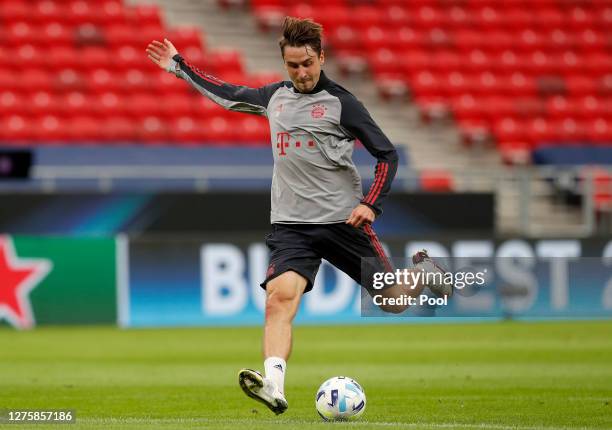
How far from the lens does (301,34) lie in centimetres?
719

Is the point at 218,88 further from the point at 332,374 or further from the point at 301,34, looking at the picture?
the point at 332,374

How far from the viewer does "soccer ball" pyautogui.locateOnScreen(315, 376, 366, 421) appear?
23.8 ft

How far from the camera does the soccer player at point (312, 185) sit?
725 centimetres

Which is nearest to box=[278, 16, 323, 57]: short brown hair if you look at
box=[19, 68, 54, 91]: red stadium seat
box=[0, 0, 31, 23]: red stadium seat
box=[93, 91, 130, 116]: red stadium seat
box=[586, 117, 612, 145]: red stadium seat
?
box=[93, 91, 130, 116]: red stadium seat

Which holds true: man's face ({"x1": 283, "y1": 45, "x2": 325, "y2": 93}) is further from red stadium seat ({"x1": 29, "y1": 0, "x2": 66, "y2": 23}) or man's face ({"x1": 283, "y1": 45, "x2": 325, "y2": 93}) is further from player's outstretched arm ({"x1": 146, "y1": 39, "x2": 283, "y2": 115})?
red stadium seat ({"x1": 29, "y1": 0, "x2": 66, "y2": 23})

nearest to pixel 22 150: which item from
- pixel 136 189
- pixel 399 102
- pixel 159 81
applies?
pixel 136 189

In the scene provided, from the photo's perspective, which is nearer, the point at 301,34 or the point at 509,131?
the point at 301,34

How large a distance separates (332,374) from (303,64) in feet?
14.4

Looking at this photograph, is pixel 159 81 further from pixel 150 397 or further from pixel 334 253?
pixel 334 253

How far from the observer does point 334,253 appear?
7559 millimetres

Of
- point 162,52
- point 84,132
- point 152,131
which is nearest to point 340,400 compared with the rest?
point 162,52

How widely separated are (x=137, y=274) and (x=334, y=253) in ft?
31.7

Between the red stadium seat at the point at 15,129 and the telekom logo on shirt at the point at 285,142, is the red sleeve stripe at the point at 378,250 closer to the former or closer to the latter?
the telekom logo on shirt at the point at 285,142

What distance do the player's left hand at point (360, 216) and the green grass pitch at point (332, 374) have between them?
112 cm
